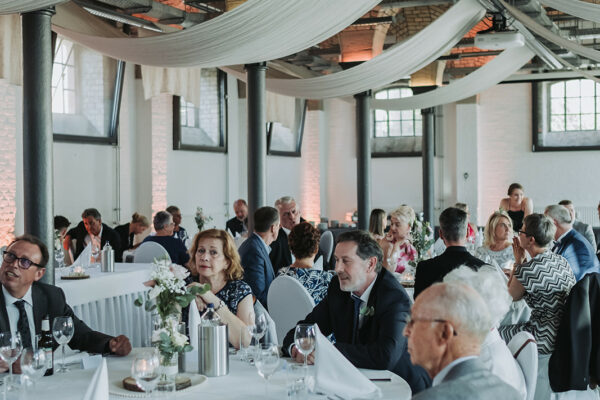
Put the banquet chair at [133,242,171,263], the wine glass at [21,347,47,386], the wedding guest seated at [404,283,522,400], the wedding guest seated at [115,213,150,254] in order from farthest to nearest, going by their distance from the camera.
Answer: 1. the wedding guest seated at [115,213,150,254]
2. the banquet chair at [133,242,171,263]
3. the wine glass at [21,347,47,386]
4. the wedding guest seated at [404,283,522,400]

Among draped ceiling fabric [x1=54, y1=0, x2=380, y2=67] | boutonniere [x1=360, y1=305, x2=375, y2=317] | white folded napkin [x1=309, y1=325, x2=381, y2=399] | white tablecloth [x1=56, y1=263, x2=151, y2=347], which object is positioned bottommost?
white tablecloth [x1=56, y1=263, x2=151, y2=347]

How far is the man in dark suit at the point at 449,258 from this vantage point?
4.73m

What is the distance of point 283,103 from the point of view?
1303 cm

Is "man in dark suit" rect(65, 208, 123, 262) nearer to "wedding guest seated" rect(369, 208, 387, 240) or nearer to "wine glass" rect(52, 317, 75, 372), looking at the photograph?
"wedding guest seated" rect(369, 208, 387, 240)

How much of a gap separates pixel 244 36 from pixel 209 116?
23.1ft

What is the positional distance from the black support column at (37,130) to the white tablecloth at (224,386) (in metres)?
2.27

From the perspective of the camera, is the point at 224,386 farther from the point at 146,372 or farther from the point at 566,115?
the point at 566,115

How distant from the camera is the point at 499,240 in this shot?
22.9 ft

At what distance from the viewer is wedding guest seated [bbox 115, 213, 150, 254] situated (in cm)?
903

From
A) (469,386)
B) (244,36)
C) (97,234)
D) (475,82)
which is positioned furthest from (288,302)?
(475,82)

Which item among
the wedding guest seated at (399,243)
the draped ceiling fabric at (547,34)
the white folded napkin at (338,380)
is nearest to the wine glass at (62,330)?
the white folded napkin at (338,380)

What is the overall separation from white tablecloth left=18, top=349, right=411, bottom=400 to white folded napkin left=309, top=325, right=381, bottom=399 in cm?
4

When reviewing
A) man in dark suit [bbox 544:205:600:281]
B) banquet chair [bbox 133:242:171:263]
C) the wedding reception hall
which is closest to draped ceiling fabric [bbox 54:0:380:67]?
the wedding reception hall

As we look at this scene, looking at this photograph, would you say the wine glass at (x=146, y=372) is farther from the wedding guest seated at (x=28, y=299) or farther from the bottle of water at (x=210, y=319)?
the wedding guest seated at (x=28, y=299)
